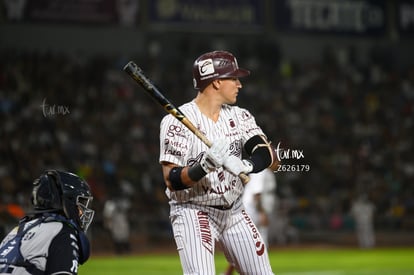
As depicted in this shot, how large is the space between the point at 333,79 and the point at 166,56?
5266 mm

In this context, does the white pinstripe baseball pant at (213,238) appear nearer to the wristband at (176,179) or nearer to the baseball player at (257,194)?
the wristband at (176,179)

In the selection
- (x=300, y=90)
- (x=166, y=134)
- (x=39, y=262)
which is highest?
(x=300, y=90)

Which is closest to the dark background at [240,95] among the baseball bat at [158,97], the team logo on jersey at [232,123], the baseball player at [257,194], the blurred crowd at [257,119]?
the blurred crowd at [257,119]

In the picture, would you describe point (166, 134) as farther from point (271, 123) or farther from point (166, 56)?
point (166, 56)

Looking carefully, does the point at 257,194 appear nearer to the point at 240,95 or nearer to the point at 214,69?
the point at 214,69

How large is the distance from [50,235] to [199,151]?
185 centimetres

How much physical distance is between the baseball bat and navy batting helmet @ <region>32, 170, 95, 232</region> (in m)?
1.24

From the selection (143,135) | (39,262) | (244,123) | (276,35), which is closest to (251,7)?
(276,35)

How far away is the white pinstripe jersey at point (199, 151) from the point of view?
5.93m

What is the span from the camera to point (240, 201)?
624cm

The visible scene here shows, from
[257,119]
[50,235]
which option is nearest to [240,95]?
[257,119]

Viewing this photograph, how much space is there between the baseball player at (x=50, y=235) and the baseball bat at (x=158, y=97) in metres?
1.27

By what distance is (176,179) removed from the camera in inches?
223

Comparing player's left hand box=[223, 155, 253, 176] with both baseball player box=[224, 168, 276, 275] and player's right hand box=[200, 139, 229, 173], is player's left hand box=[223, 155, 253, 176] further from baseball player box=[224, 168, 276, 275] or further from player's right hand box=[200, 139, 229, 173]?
baseball player box=[224, 168, 276, 275]
